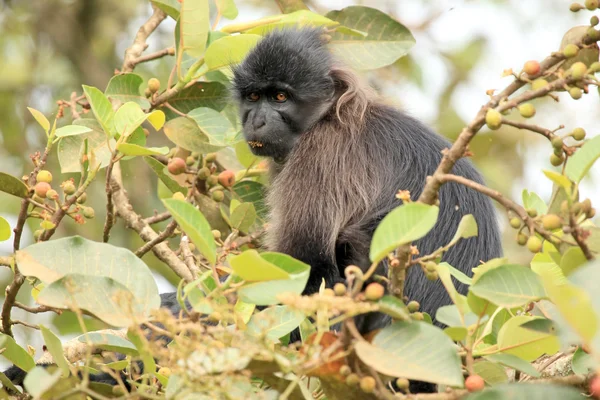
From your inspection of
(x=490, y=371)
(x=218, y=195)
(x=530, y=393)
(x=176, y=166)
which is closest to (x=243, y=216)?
(x=218, y=195)

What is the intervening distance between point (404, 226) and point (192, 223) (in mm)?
524

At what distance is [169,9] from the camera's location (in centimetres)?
399

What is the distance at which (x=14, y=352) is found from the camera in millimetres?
2600

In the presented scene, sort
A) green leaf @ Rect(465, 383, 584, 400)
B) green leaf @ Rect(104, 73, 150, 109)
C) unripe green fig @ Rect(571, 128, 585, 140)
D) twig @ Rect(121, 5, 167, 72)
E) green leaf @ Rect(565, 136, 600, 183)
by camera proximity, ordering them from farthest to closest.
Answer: twig @ Rect(121, 5, 167, 72) < green leaf @ Rect(104, 73, 150, 109) < unripe green fig @ Rect(571, 128, 585, 140) < green leaf @ Rect(565, 136, 600, 183) < green leaf @ Rect(465, 383, 584, 400)

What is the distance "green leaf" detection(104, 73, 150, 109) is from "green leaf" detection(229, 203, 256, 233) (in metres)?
0.69

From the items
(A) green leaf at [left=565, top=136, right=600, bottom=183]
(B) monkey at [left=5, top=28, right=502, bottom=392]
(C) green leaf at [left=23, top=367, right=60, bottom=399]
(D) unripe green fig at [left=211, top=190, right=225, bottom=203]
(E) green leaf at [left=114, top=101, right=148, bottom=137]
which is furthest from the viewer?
(D) unripe green fig at [left=211, top=190, right=225, bottom=203]

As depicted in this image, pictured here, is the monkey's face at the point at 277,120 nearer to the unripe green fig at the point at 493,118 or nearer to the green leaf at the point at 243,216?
the green leaf at the point at 243,216

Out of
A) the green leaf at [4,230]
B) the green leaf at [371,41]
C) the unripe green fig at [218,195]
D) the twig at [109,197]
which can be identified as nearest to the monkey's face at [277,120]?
the green leaf at [371,41]

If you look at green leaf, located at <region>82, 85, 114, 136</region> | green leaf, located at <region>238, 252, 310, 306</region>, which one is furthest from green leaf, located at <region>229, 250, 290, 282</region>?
green leaf, located at <region>82, 85, 114, 136</region>

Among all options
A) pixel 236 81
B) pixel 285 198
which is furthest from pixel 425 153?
pixel 236 81

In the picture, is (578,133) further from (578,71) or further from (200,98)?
(200,98)

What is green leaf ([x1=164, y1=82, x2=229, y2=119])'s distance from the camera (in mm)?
4051

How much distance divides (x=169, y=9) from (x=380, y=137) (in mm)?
1251

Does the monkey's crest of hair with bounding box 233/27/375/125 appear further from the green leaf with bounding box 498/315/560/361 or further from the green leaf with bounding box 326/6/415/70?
the green leaf with bounding box 498/315/560/361
